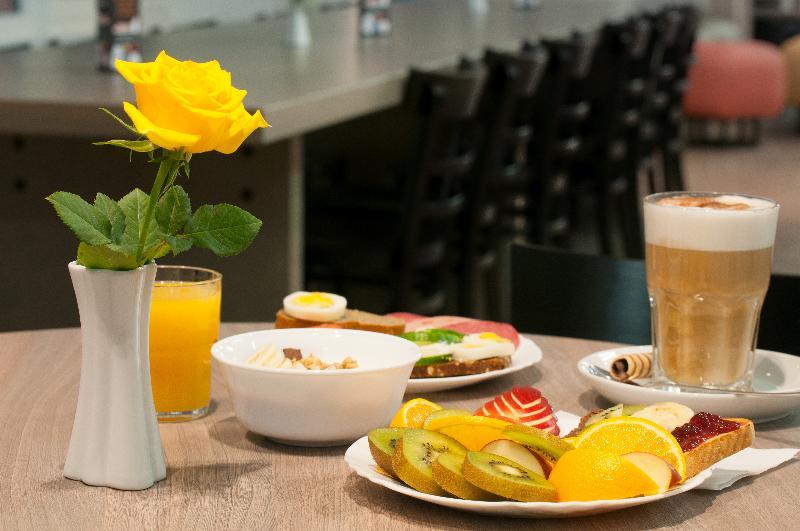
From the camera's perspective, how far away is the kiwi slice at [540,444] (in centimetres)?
92

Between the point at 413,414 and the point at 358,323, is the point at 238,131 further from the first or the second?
the point at 358,323

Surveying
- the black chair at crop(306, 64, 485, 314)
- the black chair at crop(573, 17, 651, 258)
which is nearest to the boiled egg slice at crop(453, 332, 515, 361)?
the black chair at crop(306, 64, 485, 314)

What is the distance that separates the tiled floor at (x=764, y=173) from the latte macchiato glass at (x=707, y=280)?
13.9 ft

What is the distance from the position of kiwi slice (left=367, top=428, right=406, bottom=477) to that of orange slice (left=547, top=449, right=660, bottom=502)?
12cm

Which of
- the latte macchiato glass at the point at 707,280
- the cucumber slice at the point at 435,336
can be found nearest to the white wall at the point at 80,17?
the cucumber slice at the point at 435,336

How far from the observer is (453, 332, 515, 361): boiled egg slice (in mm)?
1235

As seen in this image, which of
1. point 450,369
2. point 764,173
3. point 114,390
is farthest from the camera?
point 764,173

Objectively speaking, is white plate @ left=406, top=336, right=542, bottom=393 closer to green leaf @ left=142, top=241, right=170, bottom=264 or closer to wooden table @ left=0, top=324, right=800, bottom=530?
wooden table @ left=0, top=324, right=800, bottom=530

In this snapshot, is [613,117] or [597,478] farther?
[613,117]

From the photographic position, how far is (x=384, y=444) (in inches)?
37.2

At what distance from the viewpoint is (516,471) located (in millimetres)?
895

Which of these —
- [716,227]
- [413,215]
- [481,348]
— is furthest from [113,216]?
[413,215]

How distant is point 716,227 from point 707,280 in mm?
52

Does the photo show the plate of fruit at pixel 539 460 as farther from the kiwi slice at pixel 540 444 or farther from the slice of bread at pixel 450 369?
the slice of bread at pixel 450 369
